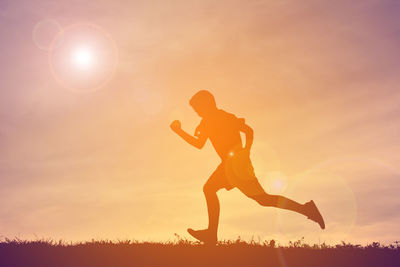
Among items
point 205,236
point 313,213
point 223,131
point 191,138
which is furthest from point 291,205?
point 191,138

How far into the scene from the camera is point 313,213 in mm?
11680

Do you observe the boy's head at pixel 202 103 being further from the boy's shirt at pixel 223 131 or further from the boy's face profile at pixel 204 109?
the boy's shirt at pixel 223 131

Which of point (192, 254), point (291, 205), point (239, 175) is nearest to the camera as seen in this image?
point (192, 254)

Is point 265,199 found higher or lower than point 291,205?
higher

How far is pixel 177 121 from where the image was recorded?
469 inches

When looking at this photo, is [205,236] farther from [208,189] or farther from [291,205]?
[291,205]

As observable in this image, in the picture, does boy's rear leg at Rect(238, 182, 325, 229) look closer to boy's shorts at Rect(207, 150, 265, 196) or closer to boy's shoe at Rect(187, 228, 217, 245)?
boy's shorts at Rect(207, 150, 265, 196)

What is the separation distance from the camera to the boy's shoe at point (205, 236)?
38.0ft

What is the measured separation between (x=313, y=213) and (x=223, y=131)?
107 inches

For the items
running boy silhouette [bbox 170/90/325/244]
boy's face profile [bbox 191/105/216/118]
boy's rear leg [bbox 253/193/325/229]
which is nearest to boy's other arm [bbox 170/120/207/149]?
running boy silhouette [bbox 170/90/325/244]

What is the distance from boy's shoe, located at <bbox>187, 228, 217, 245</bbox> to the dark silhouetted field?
5.8 inches

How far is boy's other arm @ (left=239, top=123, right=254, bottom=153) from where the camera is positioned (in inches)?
449

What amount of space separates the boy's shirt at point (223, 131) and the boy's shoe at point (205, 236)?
1.69 meters

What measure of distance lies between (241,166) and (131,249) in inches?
119
